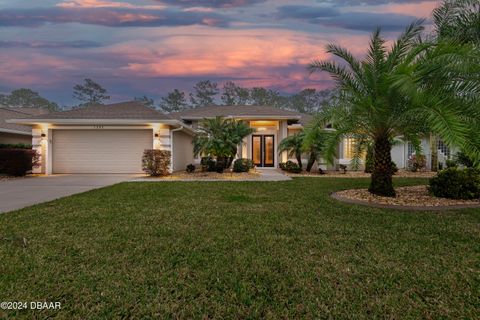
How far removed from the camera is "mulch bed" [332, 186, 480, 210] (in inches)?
271

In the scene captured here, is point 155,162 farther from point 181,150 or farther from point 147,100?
point 147,100

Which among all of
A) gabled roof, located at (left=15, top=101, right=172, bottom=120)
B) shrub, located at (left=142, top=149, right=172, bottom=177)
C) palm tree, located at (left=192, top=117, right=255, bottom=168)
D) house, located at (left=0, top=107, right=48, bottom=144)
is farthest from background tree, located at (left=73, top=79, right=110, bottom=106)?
palm tree, located at (left=192, top=117, right=255, bottom=168)

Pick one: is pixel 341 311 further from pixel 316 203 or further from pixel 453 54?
pixel 453 54

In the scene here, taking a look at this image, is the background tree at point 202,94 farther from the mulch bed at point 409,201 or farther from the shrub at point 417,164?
the mulch bed at point 409,201

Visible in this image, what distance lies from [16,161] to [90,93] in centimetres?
4576

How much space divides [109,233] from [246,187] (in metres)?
6.11

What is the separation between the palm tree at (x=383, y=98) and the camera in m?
6.32

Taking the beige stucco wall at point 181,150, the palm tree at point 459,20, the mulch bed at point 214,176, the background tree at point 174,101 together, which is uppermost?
the background tree at point 174,101

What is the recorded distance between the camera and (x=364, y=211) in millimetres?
6449

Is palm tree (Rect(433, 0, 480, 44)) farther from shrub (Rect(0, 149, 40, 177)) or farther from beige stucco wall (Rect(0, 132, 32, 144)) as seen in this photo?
beige stucco wall (Rect(0, 132, 32, 144))

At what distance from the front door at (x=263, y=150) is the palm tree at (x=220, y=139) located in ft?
13.1

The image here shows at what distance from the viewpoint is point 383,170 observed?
26.6 feet

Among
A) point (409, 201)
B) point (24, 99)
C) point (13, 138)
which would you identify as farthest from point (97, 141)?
point (24, 99)

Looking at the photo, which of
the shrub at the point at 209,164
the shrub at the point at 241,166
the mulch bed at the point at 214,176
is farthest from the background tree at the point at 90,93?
the shrub at the point at 241,166
